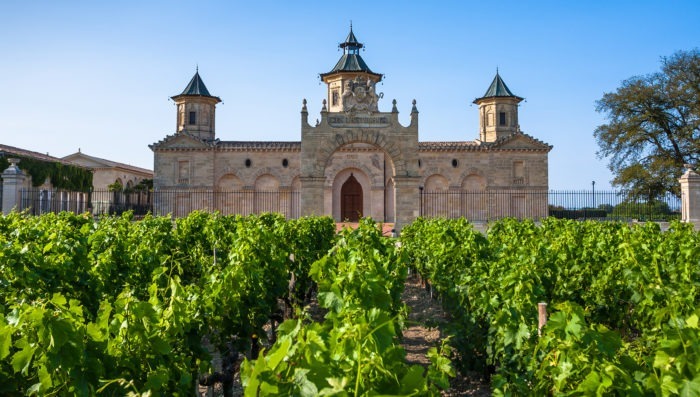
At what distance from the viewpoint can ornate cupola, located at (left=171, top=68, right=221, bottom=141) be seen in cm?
3578

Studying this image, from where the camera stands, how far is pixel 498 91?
36.7 metres

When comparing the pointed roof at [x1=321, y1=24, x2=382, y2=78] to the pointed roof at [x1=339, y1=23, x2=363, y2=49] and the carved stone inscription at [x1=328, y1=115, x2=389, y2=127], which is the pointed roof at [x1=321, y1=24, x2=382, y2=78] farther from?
the carved stone inscription at [x1=328, y1=115, x2=389, y2=127]

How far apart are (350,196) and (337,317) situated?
3065 centimetres

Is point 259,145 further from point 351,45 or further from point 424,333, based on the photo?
point 424,333

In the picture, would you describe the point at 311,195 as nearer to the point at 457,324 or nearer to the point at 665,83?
the point at 457,324

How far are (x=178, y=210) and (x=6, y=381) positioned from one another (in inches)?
1259

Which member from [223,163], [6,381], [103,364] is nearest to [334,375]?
[103,364]

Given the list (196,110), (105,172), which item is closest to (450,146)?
(196,110)

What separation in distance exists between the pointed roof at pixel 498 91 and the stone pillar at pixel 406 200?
16.5 meters

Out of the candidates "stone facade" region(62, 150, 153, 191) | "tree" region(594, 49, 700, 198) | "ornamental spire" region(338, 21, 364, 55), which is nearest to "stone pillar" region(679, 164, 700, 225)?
"tree" region(594, 49, 700, 198)

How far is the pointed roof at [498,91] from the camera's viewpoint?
119 feet

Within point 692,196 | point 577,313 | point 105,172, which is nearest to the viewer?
point 577,313

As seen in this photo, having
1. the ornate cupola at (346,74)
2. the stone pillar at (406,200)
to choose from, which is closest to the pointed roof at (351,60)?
the ornate cupola at (346,74)

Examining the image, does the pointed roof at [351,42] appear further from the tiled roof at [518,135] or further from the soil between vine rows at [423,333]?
the soil between vine rows at [423,333]
